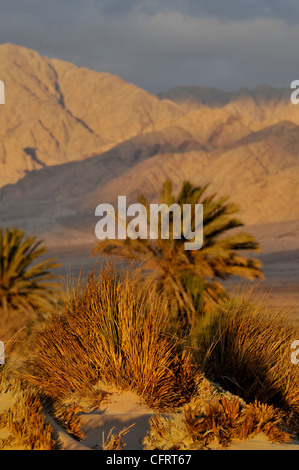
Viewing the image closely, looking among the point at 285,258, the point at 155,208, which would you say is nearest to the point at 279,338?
the point at 155,208

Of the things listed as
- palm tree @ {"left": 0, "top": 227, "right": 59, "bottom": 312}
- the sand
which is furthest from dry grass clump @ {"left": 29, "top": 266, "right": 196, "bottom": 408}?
palm tree @ {"left": 0, "top": 227, "right": 59, "bottom": 312}

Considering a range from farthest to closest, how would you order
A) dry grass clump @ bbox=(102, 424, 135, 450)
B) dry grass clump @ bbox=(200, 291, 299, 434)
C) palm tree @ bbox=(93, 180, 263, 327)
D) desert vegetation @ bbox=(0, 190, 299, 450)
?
1. palm tree @ bbox=(93, 180, 263, 327)
2. dry grass clump @ bbox=(200, 291, 299, 434)
3. desert vegetation @ bbox=(0, 190, 299, 450)
4. dry grass clump @ bbox=(102, 424, 135, 450)

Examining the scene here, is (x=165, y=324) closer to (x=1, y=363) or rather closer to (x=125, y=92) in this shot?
(x=1, y=363)

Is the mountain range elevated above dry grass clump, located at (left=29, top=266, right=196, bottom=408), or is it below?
above

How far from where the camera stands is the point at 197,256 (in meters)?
15.1

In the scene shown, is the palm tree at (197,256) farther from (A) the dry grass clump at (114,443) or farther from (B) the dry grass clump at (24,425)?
(A) the dry grass clump at (114,443)

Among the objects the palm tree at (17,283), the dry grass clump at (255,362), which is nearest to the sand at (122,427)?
the dry grass clump at (255,362)

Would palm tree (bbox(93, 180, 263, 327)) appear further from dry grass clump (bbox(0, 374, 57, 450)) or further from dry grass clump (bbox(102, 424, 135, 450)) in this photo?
dry grass clump (bbox(102, 424, 135, 450))

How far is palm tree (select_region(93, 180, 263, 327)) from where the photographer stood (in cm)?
1426

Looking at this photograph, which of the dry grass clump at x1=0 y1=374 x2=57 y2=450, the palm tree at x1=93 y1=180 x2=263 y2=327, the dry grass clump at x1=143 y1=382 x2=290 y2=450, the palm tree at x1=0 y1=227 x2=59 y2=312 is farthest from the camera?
the palm tree at x1=0 y1=227 x2=59 y2=312

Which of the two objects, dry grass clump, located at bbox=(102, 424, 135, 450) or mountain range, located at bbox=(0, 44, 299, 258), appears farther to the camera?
mountain range, located at bbox=(0, 44, 299, 258)

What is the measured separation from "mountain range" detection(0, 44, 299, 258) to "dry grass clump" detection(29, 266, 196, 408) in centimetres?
4767
